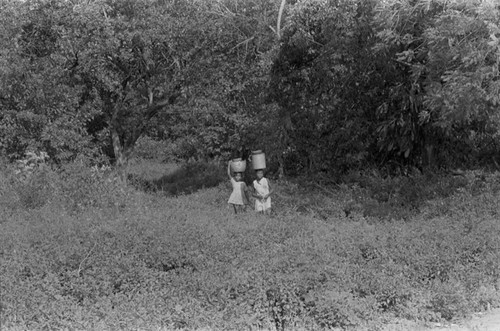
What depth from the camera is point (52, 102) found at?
15242mm

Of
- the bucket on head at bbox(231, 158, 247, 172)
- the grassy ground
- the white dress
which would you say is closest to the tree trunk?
the bucket on head at bbox(231, 158, 247, 172)

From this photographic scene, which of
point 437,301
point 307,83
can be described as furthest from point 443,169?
point 437,301

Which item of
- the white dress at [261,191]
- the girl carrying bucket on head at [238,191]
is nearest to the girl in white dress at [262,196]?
the white dress at [261,191]

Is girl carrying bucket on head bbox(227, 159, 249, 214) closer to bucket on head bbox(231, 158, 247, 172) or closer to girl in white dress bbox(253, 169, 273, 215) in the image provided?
bucket on head bbox(231, 158, 247, 172)

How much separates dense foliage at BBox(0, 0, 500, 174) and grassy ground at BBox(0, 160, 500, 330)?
4947 millimetres

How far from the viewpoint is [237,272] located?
6.16 meters

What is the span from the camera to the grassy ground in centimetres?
559

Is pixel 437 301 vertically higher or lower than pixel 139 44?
lower

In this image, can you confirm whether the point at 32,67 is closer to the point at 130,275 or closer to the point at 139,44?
the point at 139,44

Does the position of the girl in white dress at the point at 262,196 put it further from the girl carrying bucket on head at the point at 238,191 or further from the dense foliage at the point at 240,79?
the dense foliage at the point at 240,79

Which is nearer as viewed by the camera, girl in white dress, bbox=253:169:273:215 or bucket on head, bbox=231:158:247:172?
girl in white dress, bbox=253:169:273:215

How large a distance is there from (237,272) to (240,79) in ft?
34.9

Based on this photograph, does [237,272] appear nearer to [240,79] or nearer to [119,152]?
[240,79]

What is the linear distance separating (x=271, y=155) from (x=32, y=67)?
597 centimetres
